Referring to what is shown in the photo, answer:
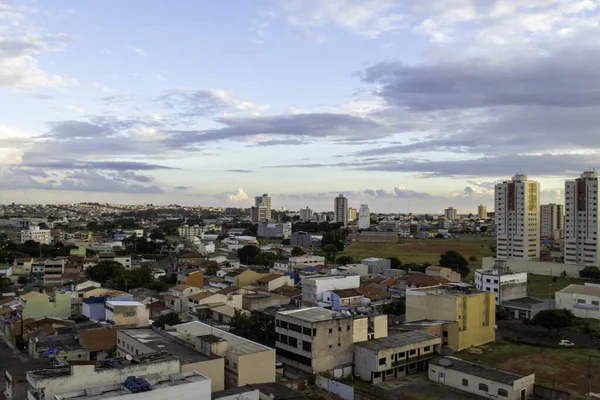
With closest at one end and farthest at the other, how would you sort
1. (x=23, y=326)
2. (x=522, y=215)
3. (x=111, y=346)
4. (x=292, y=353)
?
(x=292, y=353)
(x=111, y=346)
(x=23, y=326)
(x=522, y=215)

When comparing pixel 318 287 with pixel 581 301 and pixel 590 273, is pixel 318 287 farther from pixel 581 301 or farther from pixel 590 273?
pixel 590 273

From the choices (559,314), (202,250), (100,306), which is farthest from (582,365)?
(202,250)

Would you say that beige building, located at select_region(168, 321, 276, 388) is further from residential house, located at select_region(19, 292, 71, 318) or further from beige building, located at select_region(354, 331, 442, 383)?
residential house, located at select_region(19, 292, 71, 318)

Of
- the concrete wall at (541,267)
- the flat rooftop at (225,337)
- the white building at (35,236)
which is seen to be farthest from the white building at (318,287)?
the white building at (35,236)

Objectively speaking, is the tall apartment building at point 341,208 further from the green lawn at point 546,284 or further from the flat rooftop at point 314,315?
the flat rooftop at point 314,315

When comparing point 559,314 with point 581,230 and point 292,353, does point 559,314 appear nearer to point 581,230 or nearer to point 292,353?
point 292,353

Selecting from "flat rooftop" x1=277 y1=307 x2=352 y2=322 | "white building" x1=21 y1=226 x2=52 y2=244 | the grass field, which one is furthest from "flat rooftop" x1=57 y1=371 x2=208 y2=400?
"white building" x1=21 y1=226 x2=52 y2=244

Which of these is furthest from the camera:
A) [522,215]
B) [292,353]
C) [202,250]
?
[202,250]
